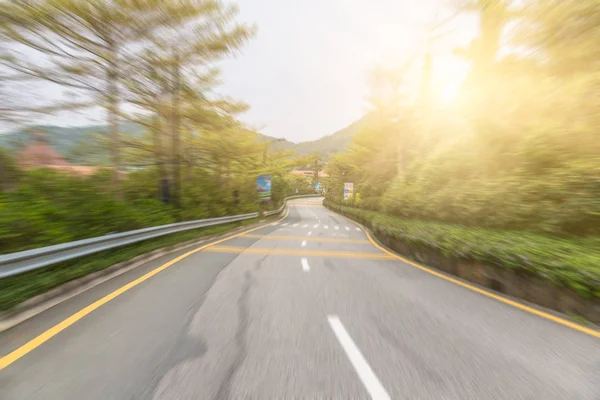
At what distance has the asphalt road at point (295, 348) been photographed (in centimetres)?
234

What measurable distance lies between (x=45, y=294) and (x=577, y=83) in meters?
11.9

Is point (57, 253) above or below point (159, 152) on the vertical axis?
below

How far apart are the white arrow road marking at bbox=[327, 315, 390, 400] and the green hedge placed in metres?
3.46

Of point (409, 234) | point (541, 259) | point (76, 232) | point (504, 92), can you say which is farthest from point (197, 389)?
point (504, 92)

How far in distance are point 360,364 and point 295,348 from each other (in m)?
0.70

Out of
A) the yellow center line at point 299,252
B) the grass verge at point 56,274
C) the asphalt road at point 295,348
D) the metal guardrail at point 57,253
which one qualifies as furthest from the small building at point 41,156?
the yellow center line at point 299,252

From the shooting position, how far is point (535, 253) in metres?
4.78

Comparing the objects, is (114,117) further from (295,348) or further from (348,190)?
(348,190)

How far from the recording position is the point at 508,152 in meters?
8.71

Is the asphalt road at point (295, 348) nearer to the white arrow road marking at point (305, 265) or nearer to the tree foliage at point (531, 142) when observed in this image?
the white arrow road marking at point (305, 265)

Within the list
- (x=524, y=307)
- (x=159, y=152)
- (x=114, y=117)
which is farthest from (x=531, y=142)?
(x=159, y=152)

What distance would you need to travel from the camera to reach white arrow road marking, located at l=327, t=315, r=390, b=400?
2285 mm

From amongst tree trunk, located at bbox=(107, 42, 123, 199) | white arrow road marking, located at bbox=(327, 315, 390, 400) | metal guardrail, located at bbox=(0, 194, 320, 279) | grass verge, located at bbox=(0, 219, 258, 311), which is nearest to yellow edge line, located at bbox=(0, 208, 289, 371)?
grass verge, located at bbox=(0, 219, 258, 311)

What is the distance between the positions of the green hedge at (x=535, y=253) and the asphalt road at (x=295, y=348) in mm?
757
